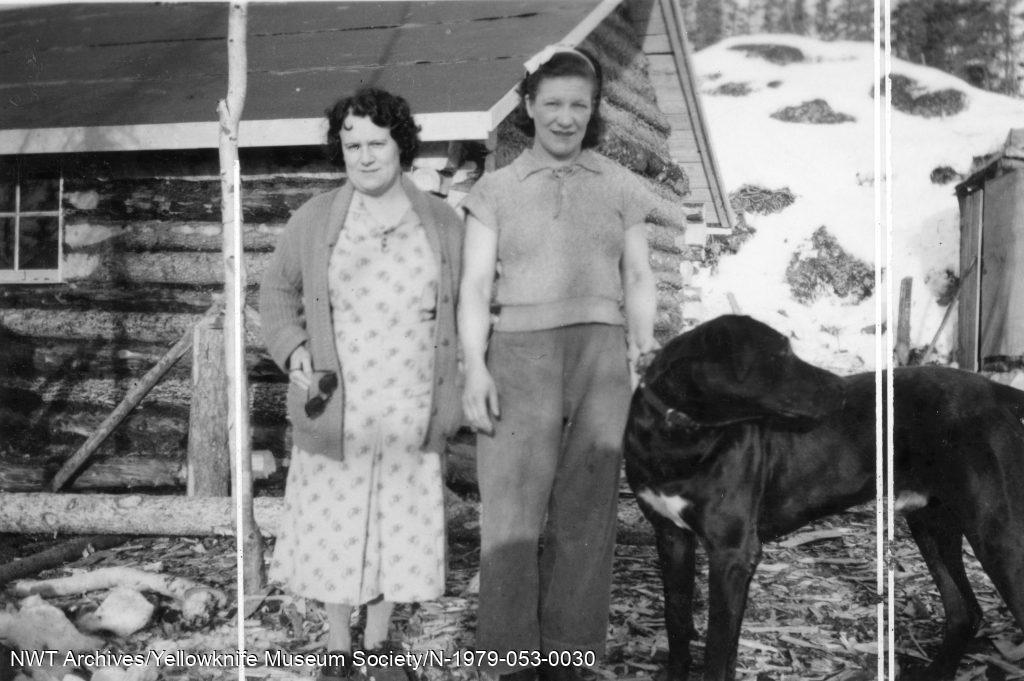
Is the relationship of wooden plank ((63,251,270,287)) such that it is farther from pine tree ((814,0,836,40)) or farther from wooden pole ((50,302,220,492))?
pine tree ((814,0,836,40))

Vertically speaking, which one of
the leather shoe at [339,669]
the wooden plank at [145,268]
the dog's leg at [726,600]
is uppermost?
the wooden plank at [145,268]

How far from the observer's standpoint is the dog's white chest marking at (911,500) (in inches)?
104

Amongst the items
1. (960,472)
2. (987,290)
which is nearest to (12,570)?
(960,472)

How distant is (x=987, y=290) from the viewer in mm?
7375

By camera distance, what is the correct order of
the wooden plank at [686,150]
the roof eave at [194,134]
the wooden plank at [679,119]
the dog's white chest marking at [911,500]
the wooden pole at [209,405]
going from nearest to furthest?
the dog's white chest marking at [911,500]
the roof eave at [194,134]
the wooden pole at [209,405]
the wooden plank at [679,119]
the wooden plank at [686,150]

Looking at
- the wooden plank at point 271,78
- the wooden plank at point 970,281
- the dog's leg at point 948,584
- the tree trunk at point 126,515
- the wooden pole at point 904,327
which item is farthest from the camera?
the wooden pole at point 904,327

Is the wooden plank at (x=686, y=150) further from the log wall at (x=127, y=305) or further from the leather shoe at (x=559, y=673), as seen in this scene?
the leather shoe at (x=559, y=673)

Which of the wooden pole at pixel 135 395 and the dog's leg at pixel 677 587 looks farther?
the wooden pole at pixel 135 395

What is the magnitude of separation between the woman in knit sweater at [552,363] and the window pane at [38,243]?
4787 millimetres

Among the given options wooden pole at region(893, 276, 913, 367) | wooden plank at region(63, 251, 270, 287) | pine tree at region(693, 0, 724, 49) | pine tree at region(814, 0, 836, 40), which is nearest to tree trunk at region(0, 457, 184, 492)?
wooden plank at region(63, 251, 270, 287)

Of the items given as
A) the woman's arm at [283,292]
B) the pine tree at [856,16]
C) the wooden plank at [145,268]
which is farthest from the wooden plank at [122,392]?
the pine tree at [856,16]

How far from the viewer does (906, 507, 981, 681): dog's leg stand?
9.23 ft

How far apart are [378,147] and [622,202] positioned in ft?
2.53

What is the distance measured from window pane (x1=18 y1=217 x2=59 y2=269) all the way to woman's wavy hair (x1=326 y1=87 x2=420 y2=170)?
14.2ft
